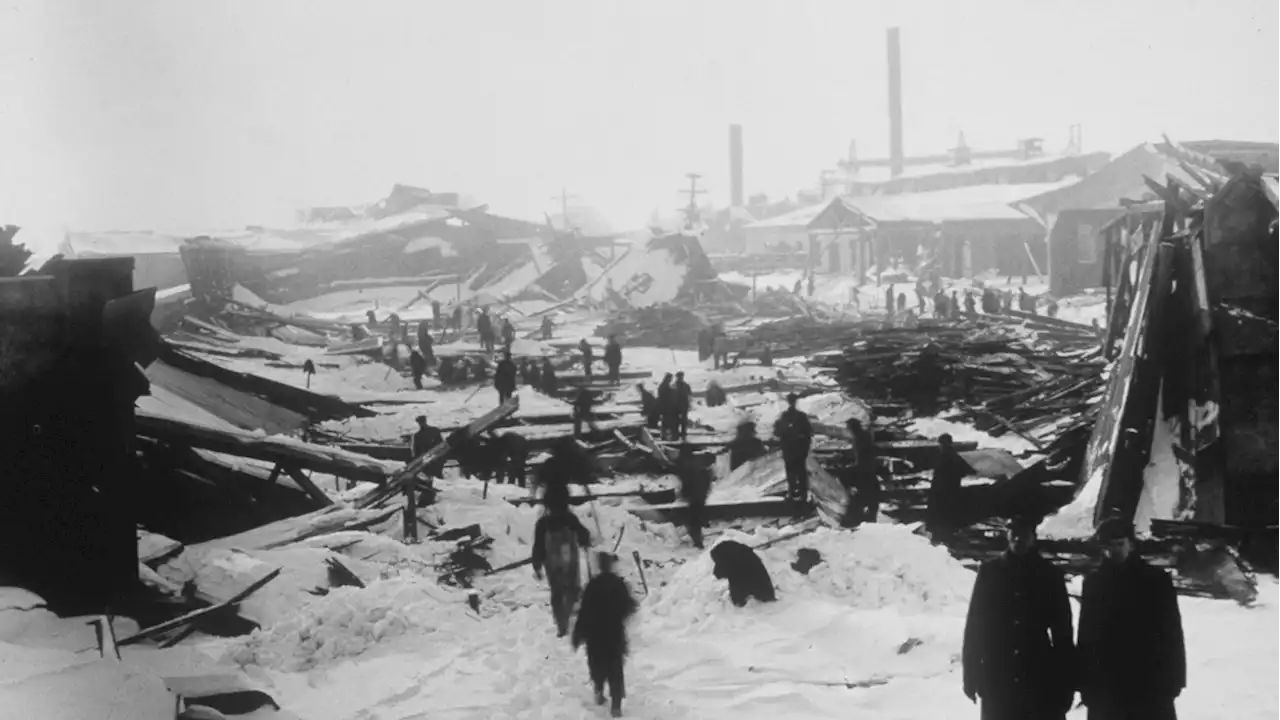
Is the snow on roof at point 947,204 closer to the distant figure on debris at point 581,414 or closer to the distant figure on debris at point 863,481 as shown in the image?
the distant figure on debris at point 581,414

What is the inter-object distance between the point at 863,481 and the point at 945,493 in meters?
0.88

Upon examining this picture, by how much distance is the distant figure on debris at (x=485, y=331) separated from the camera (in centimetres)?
1343

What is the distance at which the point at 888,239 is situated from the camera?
27344 millimetres

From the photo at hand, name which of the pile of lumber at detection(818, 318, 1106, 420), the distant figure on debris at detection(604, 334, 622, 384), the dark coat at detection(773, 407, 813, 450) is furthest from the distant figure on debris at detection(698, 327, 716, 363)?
the dark coat at detection(773, 407, 813, 450)

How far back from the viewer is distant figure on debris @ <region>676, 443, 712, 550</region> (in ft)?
24.1

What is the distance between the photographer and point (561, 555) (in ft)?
20.7

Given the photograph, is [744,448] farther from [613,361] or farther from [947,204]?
[947,204]

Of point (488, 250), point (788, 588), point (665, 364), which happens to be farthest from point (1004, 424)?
point (488, 250)

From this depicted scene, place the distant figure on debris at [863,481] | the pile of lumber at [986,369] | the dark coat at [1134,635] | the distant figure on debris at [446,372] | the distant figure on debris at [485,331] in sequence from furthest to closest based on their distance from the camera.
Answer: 1. the distant figure on debris at [485,331]
2. the distant figure on debris at [446,372]
3. the pile of lumber at [986,369]
4. the distant figure on debris at [863,481]
5. the dark coat at [1134,635]

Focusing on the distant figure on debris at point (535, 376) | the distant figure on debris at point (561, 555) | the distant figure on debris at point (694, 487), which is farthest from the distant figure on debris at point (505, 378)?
the distant figure on debris at point (561, 555)

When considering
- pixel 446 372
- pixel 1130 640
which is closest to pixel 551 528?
pixel 1130 640

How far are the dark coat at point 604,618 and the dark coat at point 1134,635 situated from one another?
2411 mm

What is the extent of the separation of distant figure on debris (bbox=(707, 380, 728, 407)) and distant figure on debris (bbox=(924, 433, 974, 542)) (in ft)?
12.9

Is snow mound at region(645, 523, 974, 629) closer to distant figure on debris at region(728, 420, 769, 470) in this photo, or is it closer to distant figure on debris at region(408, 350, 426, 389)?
distant figure on debris at region(728, 420, 769, 470)
